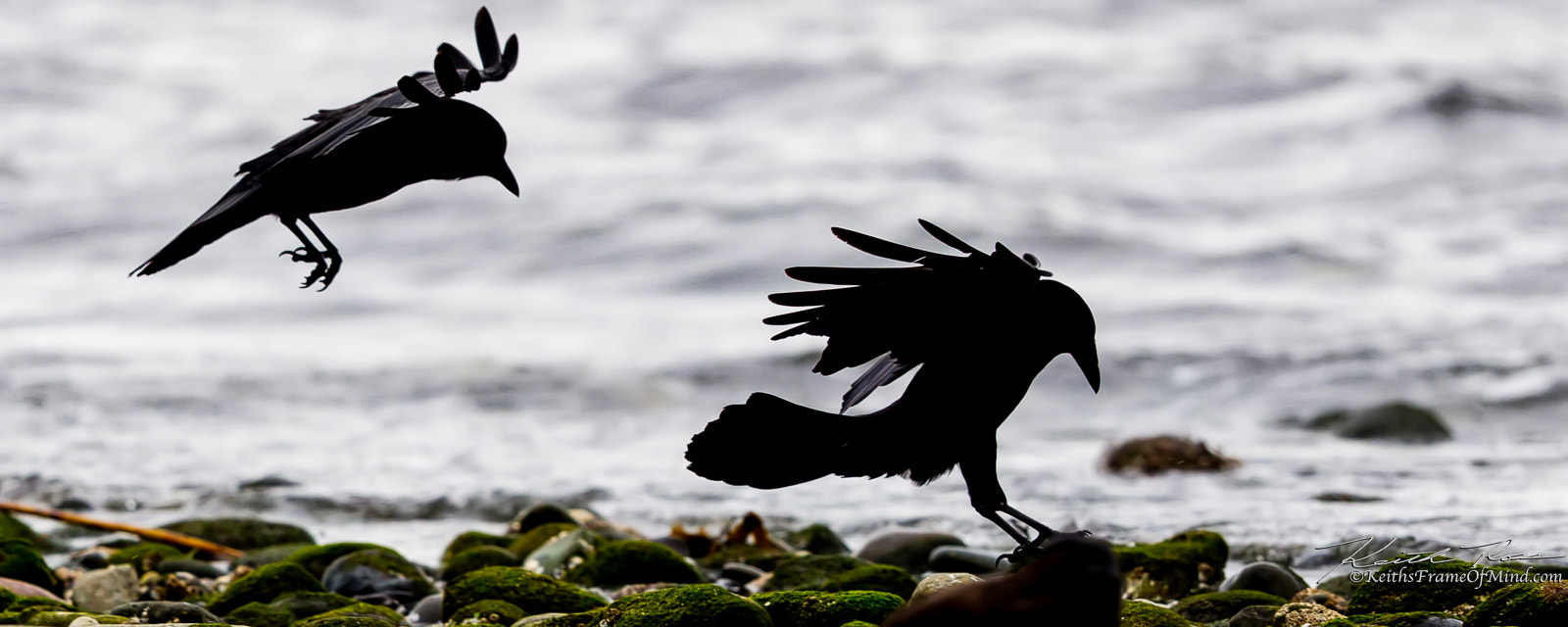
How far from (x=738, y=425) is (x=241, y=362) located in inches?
459

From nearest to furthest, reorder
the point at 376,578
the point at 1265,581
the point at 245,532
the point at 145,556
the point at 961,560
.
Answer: the point at 1265,581, the point at 376,578, the point at 961,560, the point at 145,556, the point at 245,532

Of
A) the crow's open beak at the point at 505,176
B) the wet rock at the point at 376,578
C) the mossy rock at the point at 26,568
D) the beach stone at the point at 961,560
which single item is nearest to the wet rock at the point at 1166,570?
the beach stone at the point at 961,560

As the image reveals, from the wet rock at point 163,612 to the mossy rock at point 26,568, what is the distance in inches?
45.2

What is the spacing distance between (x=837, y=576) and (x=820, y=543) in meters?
1.83

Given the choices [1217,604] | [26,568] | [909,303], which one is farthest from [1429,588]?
[26,568]

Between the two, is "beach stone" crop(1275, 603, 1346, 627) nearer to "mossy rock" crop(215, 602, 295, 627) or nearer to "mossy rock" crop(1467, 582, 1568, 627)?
"mossy rock" crop(1467, 582, 1568, 627)

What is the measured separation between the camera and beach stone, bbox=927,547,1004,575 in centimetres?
645

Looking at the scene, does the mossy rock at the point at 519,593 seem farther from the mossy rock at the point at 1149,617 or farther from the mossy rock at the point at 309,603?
the mossy rock at the point at 1149,617

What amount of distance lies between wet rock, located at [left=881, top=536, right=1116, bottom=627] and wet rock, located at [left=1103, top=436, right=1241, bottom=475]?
23.6ft

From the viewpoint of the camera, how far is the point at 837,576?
19.5 feet

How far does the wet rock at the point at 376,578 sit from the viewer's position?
20.4 feet

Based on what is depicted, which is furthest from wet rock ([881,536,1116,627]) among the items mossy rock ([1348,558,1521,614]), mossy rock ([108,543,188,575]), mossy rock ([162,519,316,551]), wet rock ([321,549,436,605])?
mossy rock ([162,519,316,551])

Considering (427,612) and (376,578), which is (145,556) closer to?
(376,578)

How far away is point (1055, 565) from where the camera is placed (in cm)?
Result: 275
